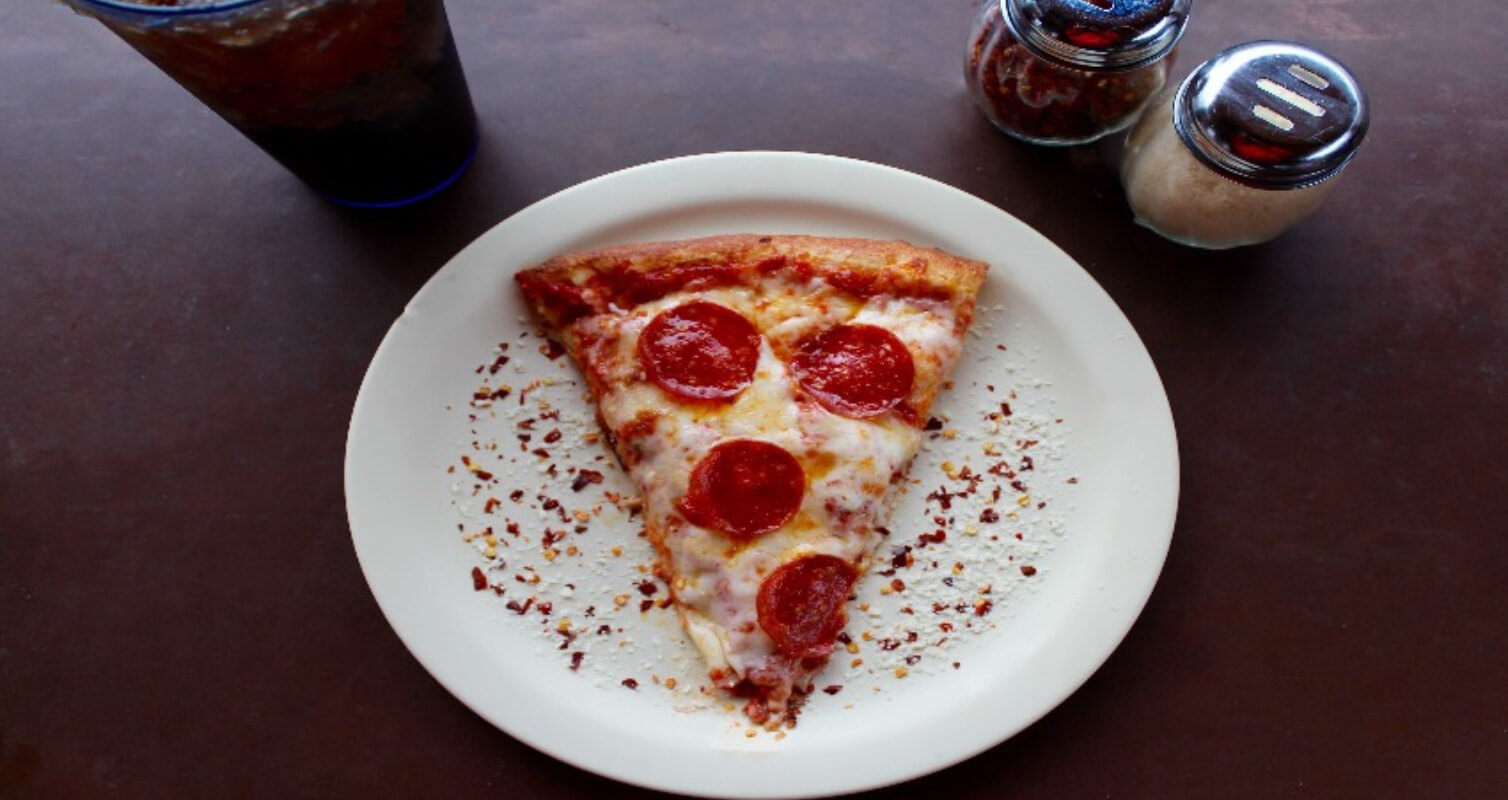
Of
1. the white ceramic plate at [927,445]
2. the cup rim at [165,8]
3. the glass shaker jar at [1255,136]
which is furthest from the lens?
the glass shaker jar at [1255,136]

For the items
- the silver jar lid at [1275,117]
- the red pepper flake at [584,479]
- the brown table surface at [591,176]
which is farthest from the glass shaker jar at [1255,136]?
the red pepper flake at [584,479]

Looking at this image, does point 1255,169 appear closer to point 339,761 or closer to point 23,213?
point 339,761

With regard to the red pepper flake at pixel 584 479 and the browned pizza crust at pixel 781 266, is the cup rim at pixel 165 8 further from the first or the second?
the red pepper flake at pixel 584 479

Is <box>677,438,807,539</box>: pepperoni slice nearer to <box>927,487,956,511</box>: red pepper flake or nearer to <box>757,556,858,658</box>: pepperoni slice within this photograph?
<box>757,556,858,658</box>: pepperoni slice

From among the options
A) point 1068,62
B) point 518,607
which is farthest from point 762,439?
point 1068,62

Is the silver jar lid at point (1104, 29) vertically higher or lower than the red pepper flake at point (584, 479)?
higher
